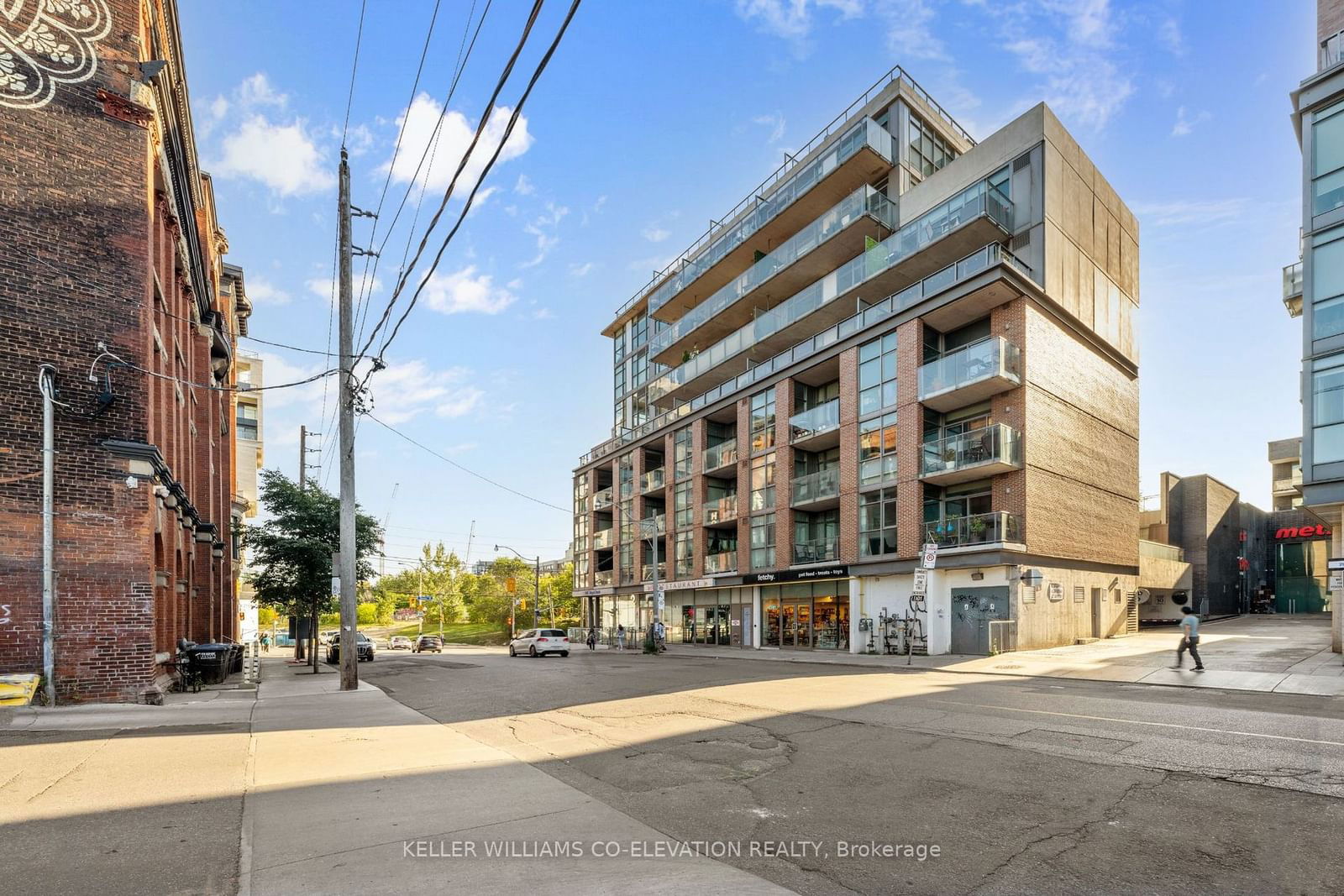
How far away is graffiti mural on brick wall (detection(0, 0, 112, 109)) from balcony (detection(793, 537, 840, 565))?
90.5ft

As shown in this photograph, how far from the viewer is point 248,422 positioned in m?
59.3

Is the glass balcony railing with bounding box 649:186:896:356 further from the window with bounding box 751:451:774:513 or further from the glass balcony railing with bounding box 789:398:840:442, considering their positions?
the window with bounding box 751:451:774:513

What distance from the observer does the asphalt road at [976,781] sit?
4.78 m

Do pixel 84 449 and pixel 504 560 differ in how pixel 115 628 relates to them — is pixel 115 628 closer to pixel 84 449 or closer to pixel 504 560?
pixel 84 449

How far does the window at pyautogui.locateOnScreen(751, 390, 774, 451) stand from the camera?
36.4m

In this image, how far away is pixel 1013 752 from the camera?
8.09 meters

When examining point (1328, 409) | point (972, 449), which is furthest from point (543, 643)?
point (1328, 409)

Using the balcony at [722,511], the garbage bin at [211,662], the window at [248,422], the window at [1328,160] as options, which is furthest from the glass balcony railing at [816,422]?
the window at [248,422]

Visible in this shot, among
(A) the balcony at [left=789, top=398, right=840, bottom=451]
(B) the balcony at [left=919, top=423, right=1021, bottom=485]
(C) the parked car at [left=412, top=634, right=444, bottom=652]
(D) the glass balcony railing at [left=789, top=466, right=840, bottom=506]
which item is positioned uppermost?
(A) the balcony at [left=789, top=398, right=840, bottom=451]

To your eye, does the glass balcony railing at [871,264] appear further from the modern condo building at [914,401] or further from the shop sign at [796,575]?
the shop sign at [796,575]

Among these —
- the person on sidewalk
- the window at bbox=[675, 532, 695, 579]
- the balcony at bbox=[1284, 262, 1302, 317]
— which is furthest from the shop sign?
the balcony at bbox=[1284, 262, 1302, 317]

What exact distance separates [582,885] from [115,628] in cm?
1246

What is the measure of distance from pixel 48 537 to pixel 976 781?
1415cm

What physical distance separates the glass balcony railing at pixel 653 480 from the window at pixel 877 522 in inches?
666
